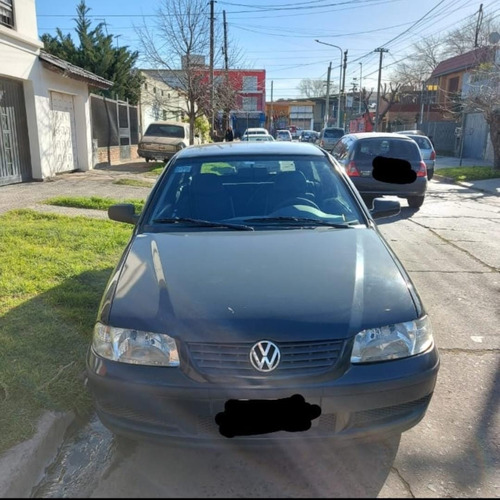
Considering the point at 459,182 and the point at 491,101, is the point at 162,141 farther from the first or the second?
the point at 491,101

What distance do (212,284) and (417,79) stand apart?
1958 inches

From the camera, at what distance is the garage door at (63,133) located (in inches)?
535

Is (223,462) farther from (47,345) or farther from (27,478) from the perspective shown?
(47,345)

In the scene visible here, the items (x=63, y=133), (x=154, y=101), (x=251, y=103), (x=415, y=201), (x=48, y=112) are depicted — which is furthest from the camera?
(x=251, y=103)

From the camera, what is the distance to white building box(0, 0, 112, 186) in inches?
432

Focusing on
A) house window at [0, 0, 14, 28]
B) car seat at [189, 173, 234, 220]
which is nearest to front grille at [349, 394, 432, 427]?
car seat at [189, 173, 234, 220]

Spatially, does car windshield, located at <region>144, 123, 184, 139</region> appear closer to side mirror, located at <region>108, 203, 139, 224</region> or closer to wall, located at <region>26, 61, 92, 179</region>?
wall, located at <region>26, 61, 92, 179</region>

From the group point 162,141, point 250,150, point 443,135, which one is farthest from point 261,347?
point 443,135

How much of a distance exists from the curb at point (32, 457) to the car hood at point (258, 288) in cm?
81

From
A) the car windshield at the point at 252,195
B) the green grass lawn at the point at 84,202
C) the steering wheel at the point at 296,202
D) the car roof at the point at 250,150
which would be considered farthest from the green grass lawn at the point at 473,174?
the steering wheel at the point at 296,202

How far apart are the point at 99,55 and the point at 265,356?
2285 cm

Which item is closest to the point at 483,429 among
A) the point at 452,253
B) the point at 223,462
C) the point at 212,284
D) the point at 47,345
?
the point at 223,462

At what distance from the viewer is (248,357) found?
6.95 ft

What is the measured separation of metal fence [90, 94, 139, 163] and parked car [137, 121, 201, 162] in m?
1.17
